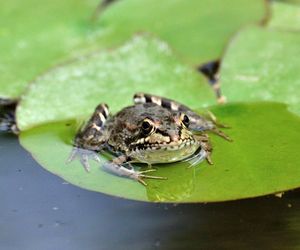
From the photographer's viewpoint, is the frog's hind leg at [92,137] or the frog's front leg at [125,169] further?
the frog's hind leg at [92,137]

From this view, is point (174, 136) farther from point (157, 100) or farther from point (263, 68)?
point (263, 68)

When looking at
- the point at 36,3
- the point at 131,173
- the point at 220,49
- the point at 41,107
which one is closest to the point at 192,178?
the point at 131,173

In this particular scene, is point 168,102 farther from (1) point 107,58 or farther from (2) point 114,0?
(2) point 114,0

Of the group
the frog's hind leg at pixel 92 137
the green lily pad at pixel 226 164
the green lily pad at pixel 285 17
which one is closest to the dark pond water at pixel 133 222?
the green lily pad at pixel 226 164

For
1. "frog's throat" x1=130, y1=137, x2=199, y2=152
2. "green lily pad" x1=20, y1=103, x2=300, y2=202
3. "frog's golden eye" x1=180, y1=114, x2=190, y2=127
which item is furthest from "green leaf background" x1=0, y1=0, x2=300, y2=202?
"frog's golden eye" x1=180, y1=114, x2=190, y2=127

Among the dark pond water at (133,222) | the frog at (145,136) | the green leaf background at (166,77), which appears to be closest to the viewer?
the dark pond water at (133,222)

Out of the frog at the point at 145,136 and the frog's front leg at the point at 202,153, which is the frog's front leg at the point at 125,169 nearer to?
the frog at the point at 145,136

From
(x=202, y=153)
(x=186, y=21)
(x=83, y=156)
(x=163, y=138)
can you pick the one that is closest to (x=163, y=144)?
(x=163, y=138)
